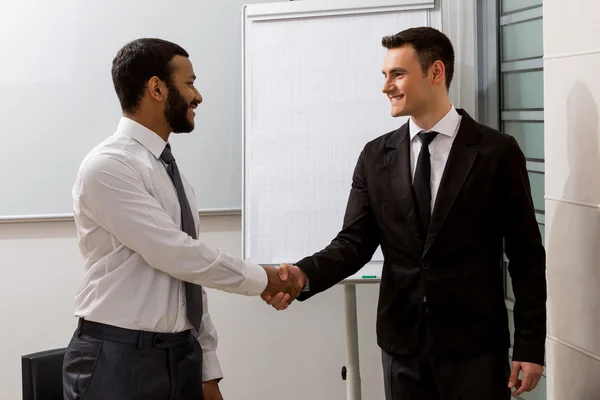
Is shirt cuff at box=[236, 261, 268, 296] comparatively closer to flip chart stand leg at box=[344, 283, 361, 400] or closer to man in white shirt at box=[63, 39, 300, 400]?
man in white shirt at box=[63, 39, 300, 400]

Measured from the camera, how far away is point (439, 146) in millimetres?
2199

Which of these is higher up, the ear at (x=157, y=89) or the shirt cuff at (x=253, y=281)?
the ear at (x=157, y=89)

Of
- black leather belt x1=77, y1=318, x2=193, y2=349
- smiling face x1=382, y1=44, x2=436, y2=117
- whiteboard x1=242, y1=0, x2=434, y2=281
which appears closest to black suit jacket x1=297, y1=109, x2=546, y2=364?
smiling face x1=382, y1=44, x2=436, y2=117

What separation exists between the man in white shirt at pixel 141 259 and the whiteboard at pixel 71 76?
4.47ft

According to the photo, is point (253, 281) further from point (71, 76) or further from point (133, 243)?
point (71, 76)

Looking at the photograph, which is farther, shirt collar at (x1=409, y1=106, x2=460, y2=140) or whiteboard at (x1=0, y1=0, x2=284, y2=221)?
whiteboard at (x1=0, y1=0, x2=284, y2=221)

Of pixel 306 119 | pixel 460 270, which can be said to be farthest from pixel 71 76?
pixel 460 270

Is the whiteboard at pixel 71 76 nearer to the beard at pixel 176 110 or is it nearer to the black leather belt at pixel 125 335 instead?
the beard at pixel 176 110

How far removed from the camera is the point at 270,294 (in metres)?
2.44

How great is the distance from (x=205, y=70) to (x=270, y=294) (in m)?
1.43

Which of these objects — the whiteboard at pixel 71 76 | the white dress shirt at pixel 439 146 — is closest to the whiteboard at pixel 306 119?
the whiteboard at pixel 71 76

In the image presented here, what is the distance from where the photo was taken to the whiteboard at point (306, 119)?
10.3 feet

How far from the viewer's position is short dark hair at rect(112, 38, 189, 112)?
2104 mm

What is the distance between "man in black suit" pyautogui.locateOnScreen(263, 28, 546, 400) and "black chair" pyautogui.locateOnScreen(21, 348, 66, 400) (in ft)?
3.48
